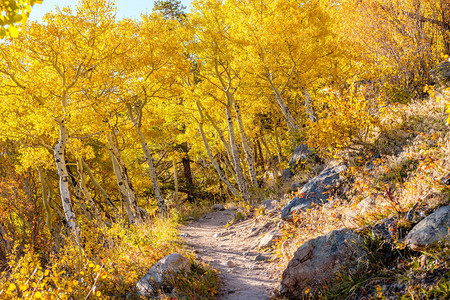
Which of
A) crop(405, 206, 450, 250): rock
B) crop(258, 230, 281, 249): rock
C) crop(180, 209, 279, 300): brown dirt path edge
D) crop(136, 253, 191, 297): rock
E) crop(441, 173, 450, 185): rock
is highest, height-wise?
crop(441, 173, 450, 185): rock

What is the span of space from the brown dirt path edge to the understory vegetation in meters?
0.36

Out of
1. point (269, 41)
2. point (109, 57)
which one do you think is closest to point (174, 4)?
point (269, 41)

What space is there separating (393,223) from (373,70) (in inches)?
203

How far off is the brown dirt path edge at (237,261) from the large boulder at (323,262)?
51 cm

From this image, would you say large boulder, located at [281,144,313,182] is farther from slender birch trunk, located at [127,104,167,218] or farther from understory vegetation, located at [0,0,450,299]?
slender birch trunk, located at [127,104,167,218]

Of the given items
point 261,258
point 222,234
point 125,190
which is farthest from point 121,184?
point 261,258

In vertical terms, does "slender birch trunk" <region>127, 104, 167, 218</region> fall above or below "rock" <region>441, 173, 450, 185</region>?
above

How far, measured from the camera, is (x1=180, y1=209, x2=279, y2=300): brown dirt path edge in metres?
4.70

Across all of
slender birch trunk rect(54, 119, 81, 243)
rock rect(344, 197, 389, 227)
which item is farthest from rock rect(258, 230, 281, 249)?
slender birch trunk rect(54, 119, 81, 243)

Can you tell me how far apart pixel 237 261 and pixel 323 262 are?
102 inches

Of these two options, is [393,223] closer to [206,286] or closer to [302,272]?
[302,272]

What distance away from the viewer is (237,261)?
6215mm

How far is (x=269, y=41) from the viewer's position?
1065cm

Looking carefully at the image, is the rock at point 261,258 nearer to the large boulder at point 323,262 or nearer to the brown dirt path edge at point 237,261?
the brown dirt path edge at point 237,261
